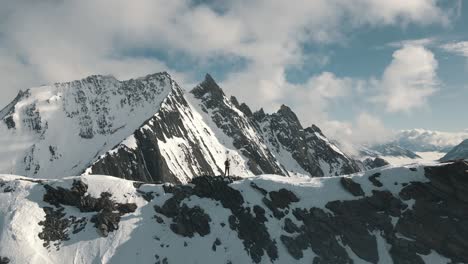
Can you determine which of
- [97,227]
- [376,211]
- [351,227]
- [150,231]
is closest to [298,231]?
[351,227]

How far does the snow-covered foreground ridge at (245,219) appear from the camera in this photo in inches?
3253

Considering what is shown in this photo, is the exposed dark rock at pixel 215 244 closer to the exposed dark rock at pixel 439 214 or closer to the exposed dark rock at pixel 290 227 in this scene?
the exposed dark rock at pixel 290 227

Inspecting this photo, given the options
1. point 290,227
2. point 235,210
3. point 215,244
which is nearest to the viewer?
point 215,244

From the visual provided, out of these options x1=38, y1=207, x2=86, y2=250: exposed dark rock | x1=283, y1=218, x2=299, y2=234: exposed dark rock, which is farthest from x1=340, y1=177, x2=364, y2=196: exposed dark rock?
x1=38, y1=207, x2=86, y2=250: exposed dark rock

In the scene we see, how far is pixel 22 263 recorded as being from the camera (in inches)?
3078

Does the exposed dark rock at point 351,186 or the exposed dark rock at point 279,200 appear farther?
the exposed dark rock at point 279,200

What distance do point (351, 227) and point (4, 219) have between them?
239 ft

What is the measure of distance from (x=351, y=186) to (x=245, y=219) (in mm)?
25092

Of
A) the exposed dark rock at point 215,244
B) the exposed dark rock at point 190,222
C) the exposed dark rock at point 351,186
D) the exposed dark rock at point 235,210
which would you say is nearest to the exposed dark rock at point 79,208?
the exposed dark rock at point 235,210

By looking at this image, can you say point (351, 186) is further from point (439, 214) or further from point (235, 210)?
point (235, 210)

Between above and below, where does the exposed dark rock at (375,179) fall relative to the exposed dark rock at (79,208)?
below

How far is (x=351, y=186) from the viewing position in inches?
3706

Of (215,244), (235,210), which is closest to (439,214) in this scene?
(235,210)

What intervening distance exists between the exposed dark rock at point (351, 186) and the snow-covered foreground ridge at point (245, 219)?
0.74 ft
